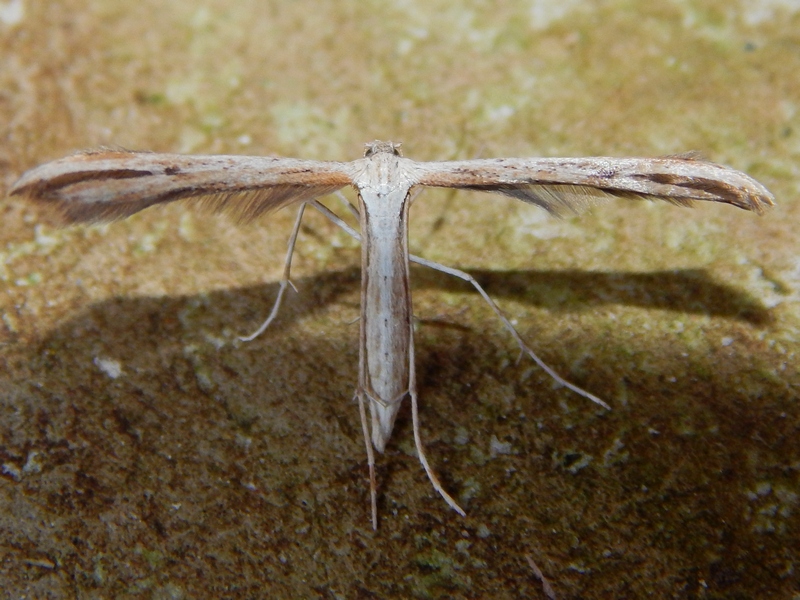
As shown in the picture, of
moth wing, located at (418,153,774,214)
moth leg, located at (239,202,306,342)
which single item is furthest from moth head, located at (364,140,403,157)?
moth leg, located at (239,202,306,342)

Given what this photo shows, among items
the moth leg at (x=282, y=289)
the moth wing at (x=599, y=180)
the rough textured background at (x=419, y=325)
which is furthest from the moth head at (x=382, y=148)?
the rough textured background at (x=419, y=325)

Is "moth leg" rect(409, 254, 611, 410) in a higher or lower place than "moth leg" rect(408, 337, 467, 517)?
higher

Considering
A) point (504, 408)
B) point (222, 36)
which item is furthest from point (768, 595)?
point (222, 36)

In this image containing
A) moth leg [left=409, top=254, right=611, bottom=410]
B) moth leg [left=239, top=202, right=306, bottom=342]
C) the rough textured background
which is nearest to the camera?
the rough textured background

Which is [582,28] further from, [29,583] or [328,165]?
[29,583]

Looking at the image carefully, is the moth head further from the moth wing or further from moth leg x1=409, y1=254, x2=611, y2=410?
moth leg x1=409, y1=254, x2=611, y2=410

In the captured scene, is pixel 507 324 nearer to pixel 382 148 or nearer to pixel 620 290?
pixel 620 290

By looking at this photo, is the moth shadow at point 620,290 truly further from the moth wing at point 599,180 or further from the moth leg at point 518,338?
the moth wing at point 599,180
